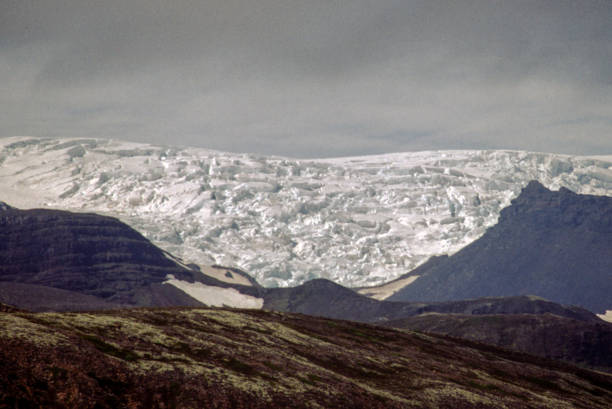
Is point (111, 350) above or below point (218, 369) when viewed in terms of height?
above

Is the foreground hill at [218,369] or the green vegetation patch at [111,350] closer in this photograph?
the foreground hill at [218,369]

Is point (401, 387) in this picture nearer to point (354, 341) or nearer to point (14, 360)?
point (354, 341)

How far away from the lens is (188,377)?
6081cm

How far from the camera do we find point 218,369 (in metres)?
66.6

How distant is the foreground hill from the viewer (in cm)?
5144

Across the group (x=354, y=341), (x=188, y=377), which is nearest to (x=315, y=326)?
(x=354, y=341)

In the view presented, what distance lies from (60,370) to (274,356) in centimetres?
3752

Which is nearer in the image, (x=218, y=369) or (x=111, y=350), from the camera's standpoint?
(x=111, y=350)

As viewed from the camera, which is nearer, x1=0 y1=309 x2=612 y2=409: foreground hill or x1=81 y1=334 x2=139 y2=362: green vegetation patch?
x1=0 y1=309 x2=612 y2=409: foreground hill

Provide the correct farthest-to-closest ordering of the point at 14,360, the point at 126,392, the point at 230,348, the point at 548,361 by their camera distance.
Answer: the point at 548,361 → the point at 230,348 → the point at 126,392 → the point at 14,360

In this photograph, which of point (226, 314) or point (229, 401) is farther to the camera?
point (226, 314)

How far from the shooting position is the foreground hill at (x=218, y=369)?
51.4 metres

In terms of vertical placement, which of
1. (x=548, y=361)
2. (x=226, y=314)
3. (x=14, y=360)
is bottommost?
(x=548, y=361)

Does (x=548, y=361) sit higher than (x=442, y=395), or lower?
lower
